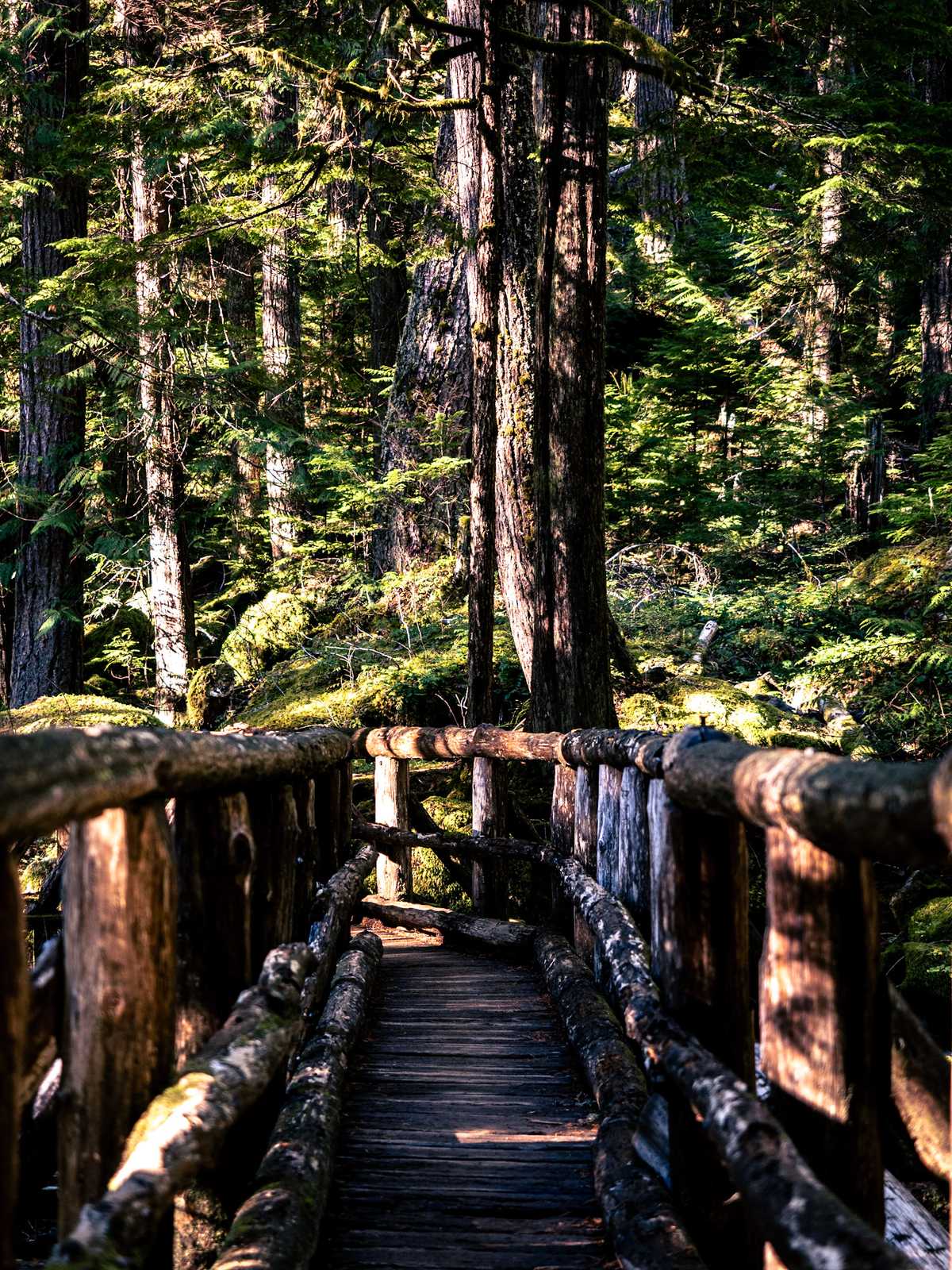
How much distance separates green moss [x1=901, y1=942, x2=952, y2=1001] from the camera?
283 inches

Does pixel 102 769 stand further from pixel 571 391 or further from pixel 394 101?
pixel 394 101

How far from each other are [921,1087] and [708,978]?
0.92 meters

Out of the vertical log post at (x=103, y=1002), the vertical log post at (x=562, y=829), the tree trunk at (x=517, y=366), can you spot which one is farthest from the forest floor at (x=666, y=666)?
the vertical log post at (x=103, y=1002)

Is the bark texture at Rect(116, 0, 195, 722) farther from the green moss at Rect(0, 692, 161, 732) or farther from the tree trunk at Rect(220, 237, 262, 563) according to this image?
the green moss at Rect(0, 692, 161, 732)

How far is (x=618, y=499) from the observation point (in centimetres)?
1642

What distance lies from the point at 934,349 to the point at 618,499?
546 centimetres

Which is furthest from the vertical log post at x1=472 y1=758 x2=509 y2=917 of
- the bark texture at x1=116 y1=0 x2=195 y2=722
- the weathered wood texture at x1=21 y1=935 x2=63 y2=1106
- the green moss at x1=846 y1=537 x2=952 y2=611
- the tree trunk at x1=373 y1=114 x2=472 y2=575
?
the green moss at x1=846 y1=537 x2=952 y2=611

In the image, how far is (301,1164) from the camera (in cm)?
356

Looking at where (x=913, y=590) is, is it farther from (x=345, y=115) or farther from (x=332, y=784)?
(x=332, y=784)

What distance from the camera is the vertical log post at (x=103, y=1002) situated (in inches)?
91.7

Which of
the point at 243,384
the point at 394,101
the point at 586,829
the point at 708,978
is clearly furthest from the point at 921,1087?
the point at 243,384

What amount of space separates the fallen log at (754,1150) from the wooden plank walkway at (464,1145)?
2.20 ft

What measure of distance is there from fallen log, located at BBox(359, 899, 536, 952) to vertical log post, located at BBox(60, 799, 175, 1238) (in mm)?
5339

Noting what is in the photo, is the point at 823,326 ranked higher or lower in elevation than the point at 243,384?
higher
